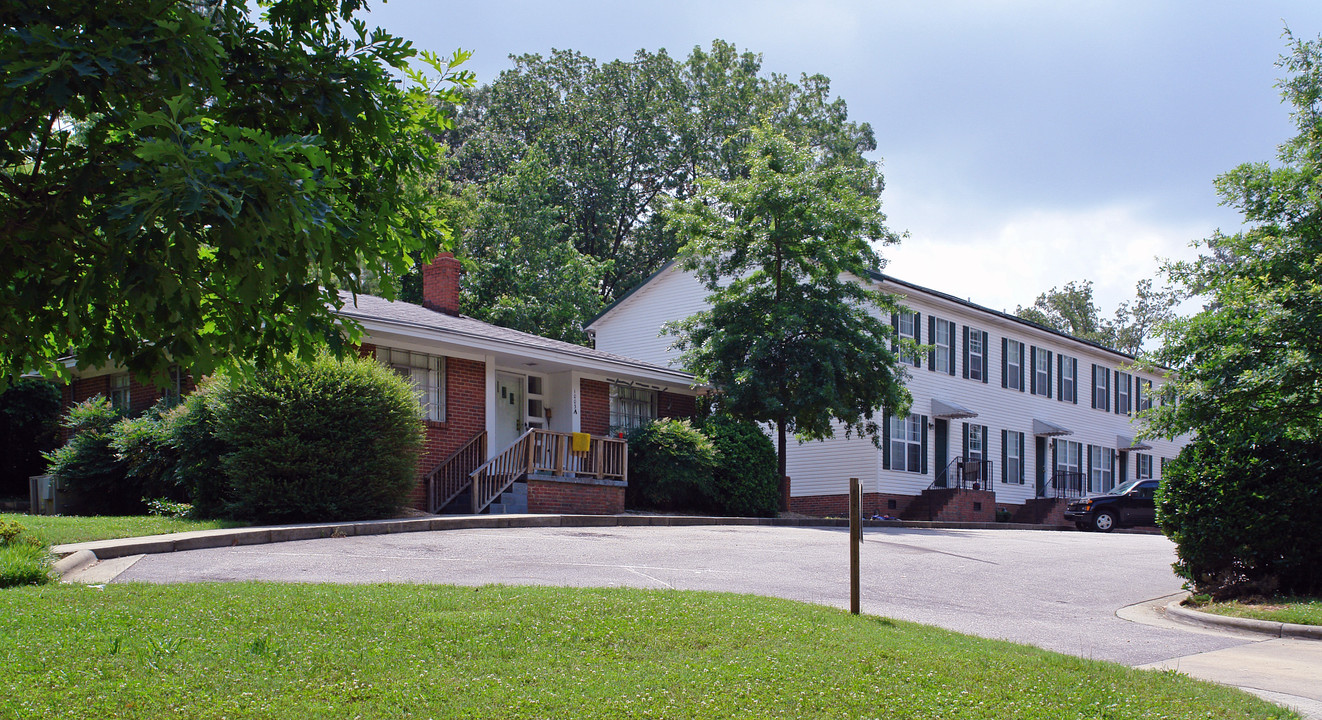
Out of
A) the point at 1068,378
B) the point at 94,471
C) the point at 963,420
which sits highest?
the point at 1068,378

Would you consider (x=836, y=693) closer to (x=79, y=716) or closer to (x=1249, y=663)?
(x=79, y=716)

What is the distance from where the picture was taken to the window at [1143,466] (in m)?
42.8

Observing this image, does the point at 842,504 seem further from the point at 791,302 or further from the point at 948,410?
the point at 791,302

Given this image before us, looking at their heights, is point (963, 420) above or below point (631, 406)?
below

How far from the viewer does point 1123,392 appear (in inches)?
1672

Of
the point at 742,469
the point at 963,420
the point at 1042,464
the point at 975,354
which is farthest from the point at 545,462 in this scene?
the point at 1042,464

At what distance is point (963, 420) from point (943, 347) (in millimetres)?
2489

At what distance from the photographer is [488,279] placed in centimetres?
3853

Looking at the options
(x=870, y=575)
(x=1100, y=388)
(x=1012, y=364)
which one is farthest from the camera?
(x=1100, y=388)

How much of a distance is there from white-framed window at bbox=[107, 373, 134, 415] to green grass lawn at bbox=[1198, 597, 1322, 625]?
19.2 metres

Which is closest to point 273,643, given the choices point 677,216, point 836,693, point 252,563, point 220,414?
point 836,693

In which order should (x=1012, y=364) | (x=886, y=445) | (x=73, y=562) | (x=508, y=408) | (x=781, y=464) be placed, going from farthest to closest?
(x=1012, y=364) → (x=886, y=445) → (x=781, y=464) → (x=508, y=408) → (x=73, y=562)

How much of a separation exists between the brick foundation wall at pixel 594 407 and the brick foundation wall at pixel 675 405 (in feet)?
6.39

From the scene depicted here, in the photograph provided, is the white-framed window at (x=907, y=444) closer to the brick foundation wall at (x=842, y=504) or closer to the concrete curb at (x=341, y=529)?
the brick foundation wall at (x=842, y=504)
